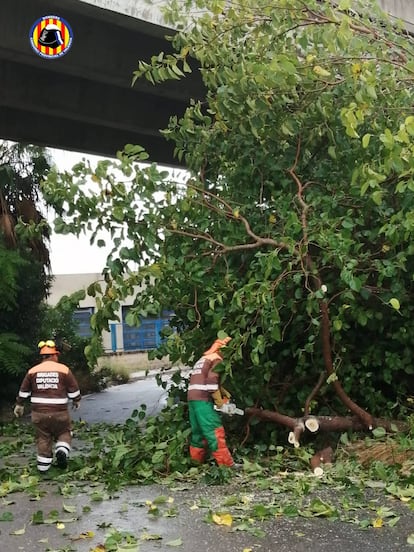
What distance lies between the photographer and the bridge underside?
9.70 meters

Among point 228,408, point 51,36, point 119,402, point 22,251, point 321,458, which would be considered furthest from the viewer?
point 119,402

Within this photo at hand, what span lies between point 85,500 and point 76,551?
1464mm

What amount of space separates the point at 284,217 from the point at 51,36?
4.83 meters

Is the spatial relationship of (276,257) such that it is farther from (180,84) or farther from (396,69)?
(180,84)

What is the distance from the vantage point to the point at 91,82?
1263 cm

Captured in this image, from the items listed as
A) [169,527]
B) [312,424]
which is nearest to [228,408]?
[312,424]

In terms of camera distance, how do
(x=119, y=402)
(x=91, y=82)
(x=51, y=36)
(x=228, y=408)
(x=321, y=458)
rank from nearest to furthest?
(x=321, y=458)
(x=228, y=408)
(x=51, y=36)
(x=91, y=82)
(x=119, y=402)

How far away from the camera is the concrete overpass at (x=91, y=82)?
9.59 meters

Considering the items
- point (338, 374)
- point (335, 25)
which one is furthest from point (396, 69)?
point (338, 374)

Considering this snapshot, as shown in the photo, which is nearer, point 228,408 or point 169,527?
point 169,527

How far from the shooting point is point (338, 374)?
7578 millimetres

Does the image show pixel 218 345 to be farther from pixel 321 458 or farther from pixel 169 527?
pixel 169 527

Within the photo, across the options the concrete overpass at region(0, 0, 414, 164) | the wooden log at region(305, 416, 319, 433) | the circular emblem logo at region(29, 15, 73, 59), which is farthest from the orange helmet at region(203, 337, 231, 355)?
the circular emblem logo at region(29, 15, 73, 59)

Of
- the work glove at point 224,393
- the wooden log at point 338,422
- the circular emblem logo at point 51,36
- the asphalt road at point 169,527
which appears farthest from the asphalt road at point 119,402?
the circular emblem logo at point 51,36
